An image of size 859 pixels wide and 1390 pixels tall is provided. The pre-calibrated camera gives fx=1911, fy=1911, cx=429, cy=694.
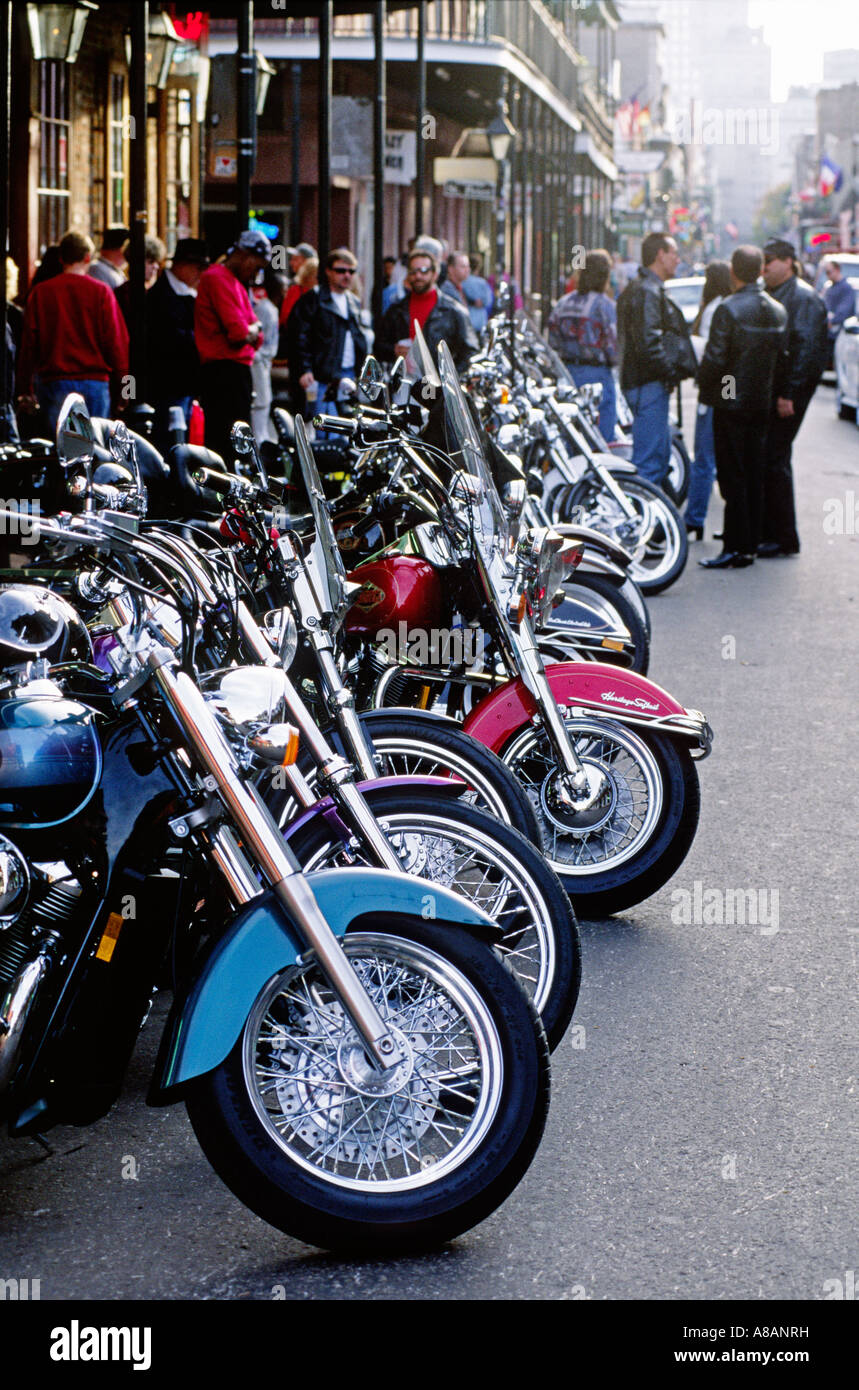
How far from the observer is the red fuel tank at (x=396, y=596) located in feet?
17.0

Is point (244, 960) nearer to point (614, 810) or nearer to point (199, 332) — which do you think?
point (614, 810)

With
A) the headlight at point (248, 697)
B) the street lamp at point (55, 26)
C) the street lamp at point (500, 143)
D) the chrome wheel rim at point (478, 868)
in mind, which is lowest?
the chrome wheel rim at point (478, 868)

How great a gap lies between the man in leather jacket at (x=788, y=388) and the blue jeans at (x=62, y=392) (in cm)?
424

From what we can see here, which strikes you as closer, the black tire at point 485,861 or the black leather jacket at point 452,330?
Answer: the black tire at point 485,861

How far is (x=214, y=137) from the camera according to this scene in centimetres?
2800

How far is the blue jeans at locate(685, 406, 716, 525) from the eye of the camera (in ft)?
42.1

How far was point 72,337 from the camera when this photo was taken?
10.8 m

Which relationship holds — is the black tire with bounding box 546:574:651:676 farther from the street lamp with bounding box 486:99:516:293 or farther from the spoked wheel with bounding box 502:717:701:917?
the street lamp with bounding box 486:99:516:293

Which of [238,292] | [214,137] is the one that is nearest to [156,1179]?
[238,292]

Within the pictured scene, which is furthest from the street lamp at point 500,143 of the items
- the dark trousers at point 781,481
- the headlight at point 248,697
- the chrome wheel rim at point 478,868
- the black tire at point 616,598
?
the headlight at point 248,697

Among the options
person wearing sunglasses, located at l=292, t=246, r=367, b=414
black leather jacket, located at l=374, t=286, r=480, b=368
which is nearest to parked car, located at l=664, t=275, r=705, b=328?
person wearing sunglasses, located at l=292, t=246, r=367, b=414

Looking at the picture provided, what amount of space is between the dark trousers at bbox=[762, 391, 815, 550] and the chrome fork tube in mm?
9387

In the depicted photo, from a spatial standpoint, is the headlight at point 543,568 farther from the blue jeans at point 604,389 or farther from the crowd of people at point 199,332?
the blue jeans at point 604,389
